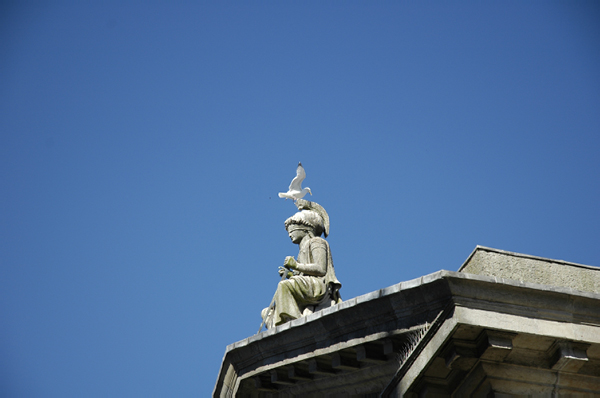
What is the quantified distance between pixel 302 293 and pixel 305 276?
1.96 feet

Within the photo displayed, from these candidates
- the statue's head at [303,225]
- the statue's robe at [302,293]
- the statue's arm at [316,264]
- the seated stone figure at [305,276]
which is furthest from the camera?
the statue's head at [303,225]

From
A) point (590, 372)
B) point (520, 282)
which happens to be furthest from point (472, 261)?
point (590, 372)

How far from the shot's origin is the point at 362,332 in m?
15.2

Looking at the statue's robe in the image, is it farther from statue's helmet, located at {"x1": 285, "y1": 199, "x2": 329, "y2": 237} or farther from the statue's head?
statue's helmet, located at {"x1": 285, "y1": 199, "x2": 329, "y2": 237}

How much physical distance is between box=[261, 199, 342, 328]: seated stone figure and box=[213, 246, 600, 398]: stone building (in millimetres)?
1964

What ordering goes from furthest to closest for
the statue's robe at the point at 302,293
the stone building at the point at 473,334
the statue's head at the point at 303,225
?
1. the statue's head at the point at 303,225
2. the statue's robe at the point at 302,293
3. the stone building at the point at 473,334

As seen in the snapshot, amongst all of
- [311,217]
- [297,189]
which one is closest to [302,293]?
[311,217]

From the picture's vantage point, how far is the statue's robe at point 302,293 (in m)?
17.8

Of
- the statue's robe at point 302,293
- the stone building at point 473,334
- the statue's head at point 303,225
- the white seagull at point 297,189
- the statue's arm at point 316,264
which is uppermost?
the white seagull at point 297,189

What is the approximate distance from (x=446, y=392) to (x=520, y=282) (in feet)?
7.80

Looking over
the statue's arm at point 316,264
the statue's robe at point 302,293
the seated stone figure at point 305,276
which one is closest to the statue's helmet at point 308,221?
the seated stone figure at point 305,276

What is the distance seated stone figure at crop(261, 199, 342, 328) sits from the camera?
18.0 meters

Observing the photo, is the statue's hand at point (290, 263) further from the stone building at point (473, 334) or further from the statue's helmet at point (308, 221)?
the stone building at point (473, 334)

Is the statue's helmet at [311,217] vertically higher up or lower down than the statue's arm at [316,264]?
higher up
